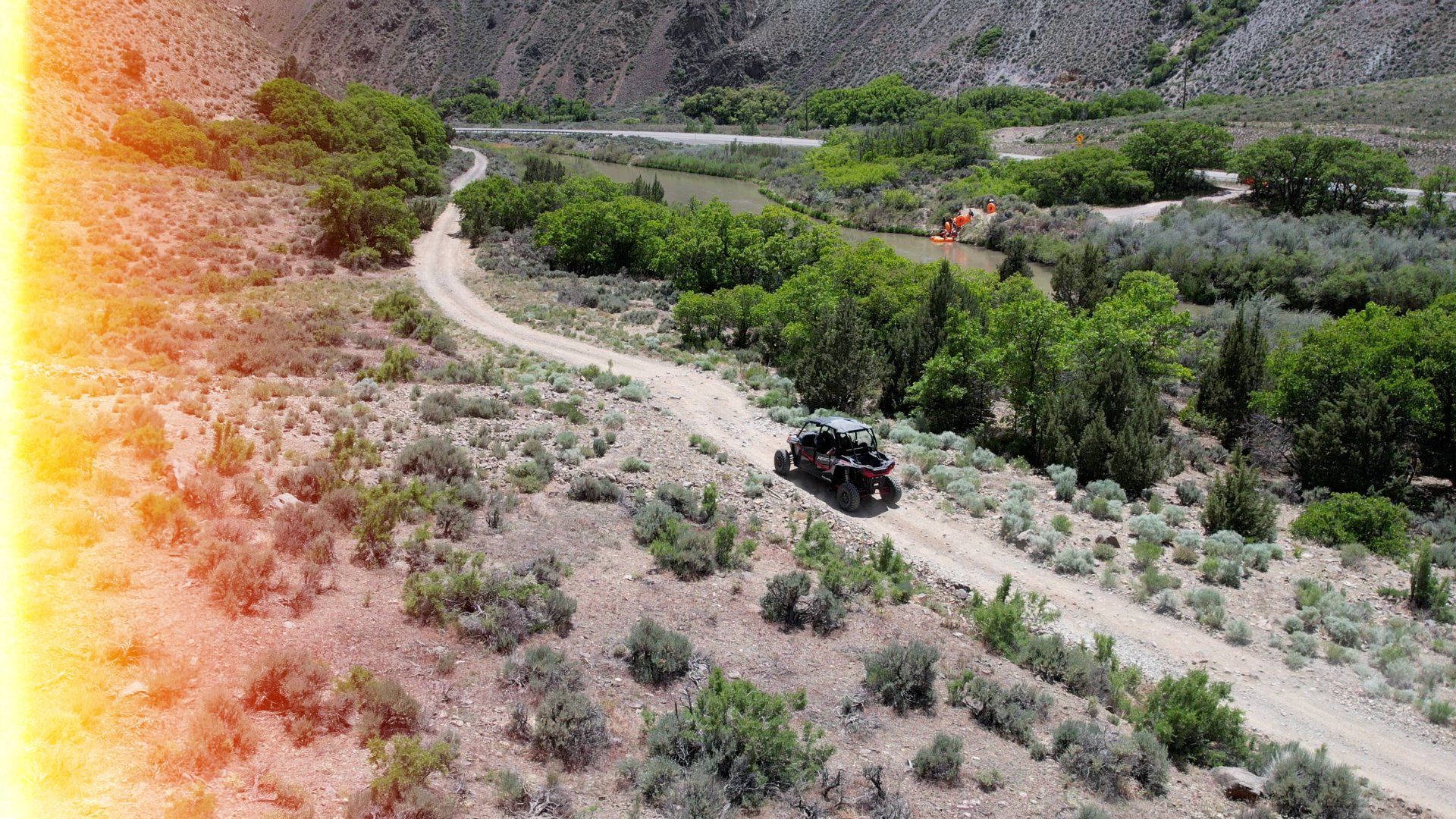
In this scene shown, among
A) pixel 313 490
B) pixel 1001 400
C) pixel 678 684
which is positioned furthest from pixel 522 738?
pixel 1001 400

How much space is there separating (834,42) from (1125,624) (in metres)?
129

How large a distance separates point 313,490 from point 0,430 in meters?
4.35

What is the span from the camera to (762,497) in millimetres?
18156

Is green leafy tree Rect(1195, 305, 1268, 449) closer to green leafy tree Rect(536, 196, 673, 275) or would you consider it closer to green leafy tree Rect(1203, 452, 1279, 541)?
green leafy tree Rect(1203, 452, 1279, 541)

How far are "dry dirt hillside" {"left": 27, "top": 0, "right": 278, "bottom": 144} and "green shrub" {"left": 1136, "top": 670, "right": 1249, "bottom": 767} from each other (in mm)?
51294

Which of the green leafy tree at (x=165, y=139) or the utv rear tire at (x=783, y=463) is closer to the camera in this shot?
the utv rear tire at (x=783, y=463)

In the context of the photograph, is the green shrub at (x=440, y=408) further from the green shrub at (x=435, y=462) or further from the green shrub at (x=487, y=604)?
the green shrub at (x=487, y=604)

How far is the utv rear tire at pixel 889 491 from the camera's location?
1840cm

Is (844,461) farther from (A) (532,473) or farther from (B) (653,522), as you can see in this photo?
(A) (532,473)

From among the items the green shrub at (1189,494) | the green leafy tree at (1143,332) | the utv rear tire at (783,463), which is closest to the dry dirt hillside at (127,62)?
the utv rear tire at (783,463)

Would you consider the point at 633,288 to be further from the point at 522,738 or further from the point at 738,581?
the point at 522,738

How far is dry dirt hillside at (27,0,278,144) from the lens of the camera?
47.0 meters

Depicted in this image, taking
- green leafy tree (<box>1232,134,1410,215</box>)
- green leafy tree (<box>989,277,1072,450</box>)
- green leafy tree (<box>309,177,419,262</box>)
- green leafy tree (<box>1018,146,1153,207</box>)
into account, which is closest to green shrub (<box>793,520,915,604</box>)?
green leafy tree (<box>989,277,1072,450</box>)

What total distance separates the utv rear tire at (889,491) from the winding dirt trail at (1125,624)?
19 centimetres
